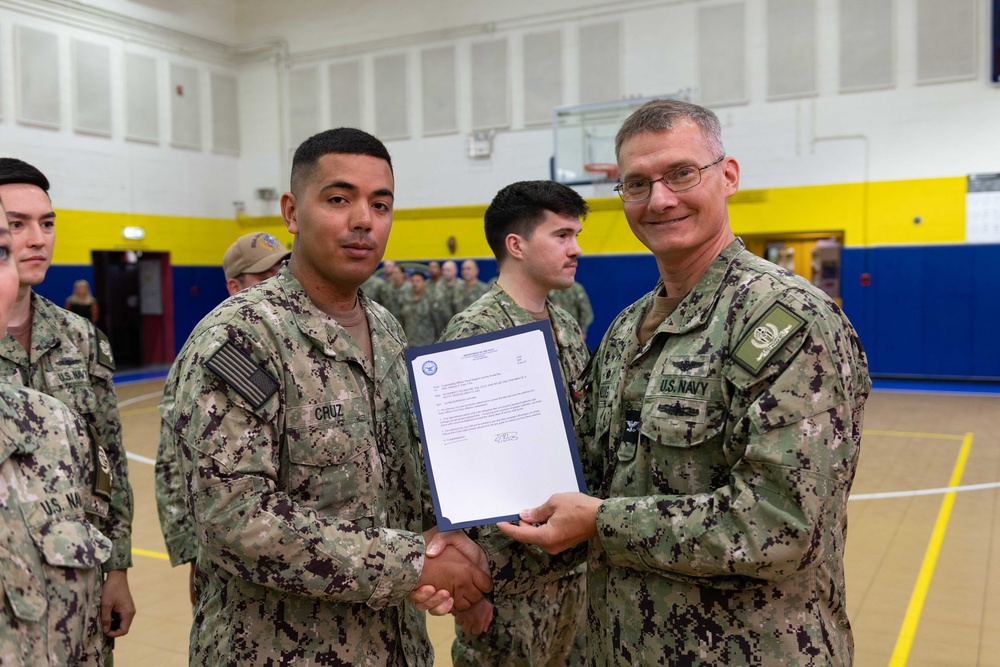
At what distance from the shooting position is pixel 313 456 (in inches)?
73.9

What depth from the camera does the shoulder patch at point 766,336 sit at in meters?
1.61

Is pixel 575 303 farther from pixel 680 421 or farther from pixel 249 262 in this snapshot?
pixel 680 421

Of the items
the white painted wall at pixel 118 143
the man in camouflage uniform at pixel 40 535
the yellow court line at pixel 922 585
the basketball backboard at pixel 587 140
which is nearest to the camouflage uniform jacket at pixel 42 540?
the man in camouflage uniform at pixel 40 535

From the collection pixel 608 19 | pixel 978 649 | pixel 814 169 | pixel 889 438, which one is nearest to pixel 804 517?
pixel 978 649

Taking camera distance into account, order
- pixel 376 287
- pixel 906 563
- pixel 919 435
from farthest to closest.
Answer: pixel 376 287 < pixel 919 435 < pixel 906 563

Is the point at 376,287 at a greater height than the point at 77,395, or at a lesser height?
greater

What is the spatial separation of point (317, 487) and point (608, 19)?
48.9 feet

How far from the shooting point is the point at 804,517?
1.55 meters

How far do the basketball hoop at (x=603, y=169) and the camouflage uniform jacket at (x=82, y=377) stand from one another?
1151 cm

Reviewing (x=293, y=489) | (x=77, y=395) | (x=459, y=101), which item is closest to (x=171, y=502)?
(x=77, y=395)

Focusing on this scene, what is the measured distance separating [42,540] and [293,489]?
762 millimetres

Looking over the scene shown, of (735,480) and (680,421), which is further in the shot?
(680,421)

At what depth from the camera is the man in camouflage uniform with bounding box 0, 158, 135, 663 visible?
7.91 feet

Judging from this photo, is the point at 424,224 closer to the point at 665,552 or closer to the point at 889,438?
the point at 889,438
